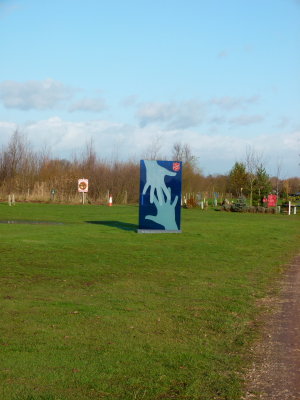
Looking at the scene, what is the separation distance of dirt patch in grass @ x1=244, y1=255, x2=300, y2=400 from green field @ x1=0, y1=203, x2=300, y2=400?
0.53ft

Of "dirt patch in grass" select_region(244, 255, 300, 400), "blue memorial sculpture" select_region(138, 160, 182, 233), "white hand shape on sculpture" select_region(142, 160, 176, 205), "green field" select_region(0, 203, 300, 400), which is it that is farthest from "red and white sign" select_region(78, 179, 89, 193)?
"dirt patch in grass" select_region(244, 255, 300, 400)

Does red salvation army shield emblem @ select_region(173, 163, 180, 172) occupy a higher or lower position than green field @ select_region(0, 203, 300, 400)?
higher

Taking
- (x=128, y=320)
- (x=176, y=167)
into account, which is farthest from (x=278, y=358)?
(x=176, y=167)

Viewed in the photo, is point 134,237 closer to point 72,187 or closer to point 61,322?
point 61,322

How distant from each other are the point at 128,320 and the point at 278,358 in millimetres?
2333

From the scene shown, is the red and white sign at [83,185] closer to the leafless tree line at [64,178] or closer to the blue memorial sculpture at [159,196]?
the leafless tree line at [64,178]

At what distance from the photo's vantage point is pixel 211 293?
10367 millimetres

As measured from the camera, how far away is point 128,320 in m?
7.92

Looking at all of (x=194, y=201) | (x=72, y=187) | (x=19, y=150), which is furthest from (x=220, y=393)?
(x=19, y=150)

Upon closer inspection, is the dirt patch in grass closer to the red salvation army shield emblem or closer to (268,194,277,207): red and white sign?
the red salvation army shield emblem

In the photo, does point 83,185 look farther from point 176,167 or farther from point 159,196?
point 159,196

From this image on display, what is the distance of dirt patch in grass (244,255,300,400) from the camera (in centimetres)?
519

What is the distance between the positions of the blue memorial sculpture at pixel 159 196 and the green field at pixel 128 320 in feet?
20.0

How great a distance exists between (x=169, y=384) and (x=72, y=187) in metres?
51.1
